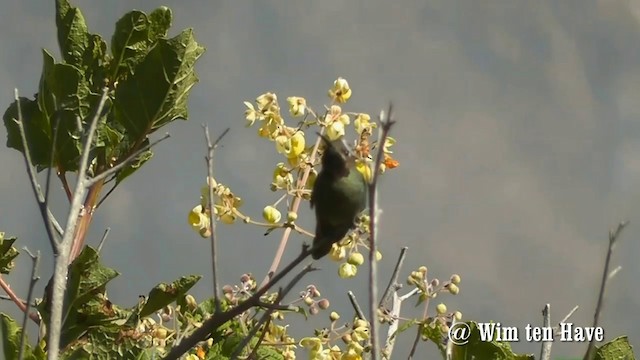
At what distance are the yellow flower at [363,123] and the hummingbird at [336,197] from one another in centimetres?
39

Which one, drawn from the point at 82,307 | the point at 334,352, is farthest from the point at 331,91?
Result: the point at 82,307

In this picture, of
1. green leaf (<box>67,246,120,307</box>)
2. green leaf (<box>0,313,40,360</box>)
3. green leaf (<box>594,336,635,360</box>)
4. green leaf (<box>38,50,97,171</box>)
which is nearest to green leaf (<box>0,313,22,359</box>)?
green leaf (<box>0,313,40,360</box>)

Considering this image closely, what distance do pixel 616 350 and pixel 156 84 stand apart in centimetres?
119

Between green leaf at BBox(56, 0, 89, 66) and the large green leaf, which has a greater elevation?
green leaf at BBox(56, 0, 89, 66)

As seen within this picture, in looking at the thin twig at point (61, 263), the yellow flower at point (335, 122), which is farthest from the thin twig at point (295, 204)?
the thin twig at point (61, 263)

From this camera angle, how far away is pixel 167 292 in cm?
179

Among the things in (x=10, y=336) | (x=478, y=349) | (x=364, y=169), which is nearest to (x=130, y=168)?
(x=10, y=336)

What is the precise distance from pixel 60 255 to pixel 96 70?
727 millimetres

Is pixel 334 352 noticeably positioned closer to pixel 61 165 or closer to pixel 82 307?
pixel 82 307

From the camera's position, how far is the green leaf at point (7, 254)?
188 cm

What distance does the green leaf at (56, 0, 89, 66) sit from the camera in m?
1.98

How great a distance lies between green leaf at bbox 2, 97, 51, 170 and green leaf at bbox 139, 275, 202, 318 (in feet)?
1.34

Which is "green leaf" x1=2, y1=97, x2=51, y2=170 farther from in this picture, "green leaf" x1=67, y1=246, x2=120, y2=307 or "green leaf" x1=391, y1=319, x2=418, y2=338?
"green leaf" x1=391, y1=319, x2=418, y2=338

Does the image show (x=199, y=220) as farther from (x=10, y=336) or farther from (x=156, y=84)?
(x=10, y=336)
